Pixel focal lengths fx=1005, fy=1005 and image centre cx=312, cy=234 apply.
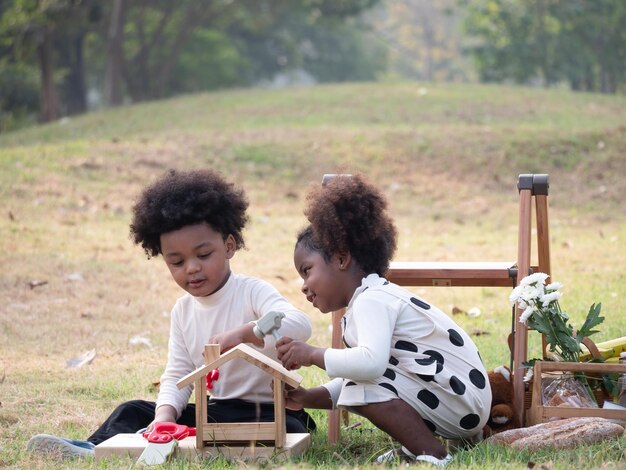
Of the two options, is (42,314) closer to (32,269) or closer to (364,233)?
(32,269)

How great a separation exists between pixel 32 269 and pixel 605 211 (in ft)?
21.3

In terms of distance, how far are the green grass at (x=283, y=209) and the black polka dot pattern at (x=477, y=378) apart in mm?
255

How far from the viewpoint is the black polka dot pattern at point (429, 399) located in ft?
11.8

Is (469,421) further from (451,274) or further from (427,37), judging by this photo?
(427,37)

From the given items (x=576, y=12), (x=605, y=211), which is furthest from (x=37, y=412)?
(x=576, y=12)

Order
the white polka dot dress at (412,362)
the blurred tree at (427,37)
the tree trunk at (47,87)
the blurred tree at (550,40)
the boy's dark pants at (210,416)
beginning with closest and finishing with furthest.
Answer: the white polka dot dress at (412,362), the boy's dark pants at (210,416), the tree trunk at (47,87), the blurred tree at (550,40), the blurred tree at (427,37)

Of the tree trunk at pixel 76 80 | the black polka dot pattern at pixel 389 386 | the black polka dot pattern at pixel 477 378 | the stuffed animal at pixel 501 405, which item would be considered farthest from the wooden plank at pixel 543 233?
the tree trunk at pixel 76 80

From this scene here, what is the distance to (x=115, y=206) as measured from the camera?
1124 cm

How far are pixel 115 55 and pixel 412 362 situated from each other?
21.9 metres

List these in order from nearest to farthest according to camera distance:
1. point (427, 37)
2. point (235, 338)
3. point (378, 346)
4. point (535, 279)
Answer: point (378, 346), point (235, 338), point (535, 279), point (427, 37)

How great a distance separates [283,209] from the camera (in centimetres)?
1174

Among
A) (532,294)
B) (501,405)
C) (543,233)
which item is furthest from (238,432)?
(543,233)

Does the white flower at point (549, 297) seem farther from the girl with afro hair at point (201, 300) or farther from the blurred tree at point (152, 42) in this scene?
the blurred tree at point (152, 42)

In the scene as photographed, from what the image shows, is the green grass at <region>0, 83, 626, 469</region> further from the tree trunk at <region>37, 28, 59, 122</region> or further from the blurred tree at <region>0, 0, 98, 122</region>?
the tree trunk at <region>37, 28, 59, 122</region>
